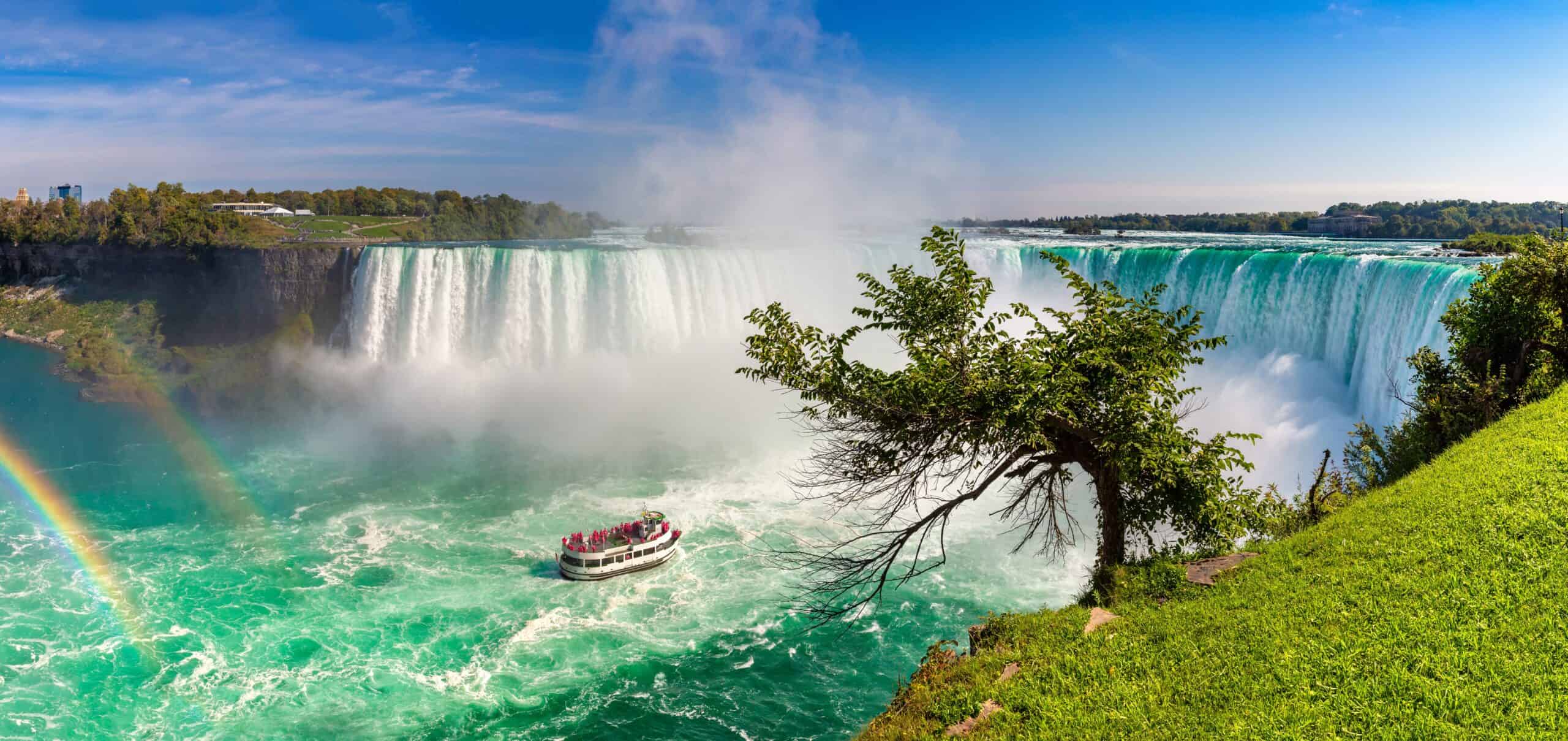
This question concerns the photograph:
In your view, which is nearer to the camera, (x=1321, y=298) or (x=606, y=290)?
(x=1321, y=298)

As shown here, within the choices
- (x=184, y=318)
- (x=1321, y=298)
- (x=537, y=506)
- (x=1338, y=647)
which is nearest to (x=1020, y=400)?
(x=1338, y=647)

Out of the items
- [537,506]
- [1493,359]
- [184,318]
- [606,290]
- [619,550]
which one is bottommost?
[537,506]

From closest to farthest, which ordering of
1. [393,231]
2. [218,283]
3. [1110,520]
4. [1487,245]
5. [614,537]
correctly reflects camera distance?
[1110,520] → [614,537] → [1487,245] → [218,283] → [393,231]

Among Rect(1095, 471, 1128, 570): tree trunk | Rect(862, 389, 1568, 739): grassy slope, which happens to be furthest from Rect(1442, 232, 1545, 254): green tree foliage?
Rect(1095, 471, 1128, 570): tree trunk

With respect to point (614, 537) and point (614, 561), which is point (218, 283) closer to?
point (614, 537)

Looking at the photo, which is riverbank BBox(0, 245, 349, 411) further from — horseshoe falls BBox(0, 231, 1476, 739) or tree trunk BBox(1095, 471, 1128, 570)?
tree trunk BBox(1095, 471, 1128, 570)

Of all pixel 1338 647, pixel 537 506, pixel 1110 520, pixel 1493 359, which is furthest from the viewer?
pixel 537 506
